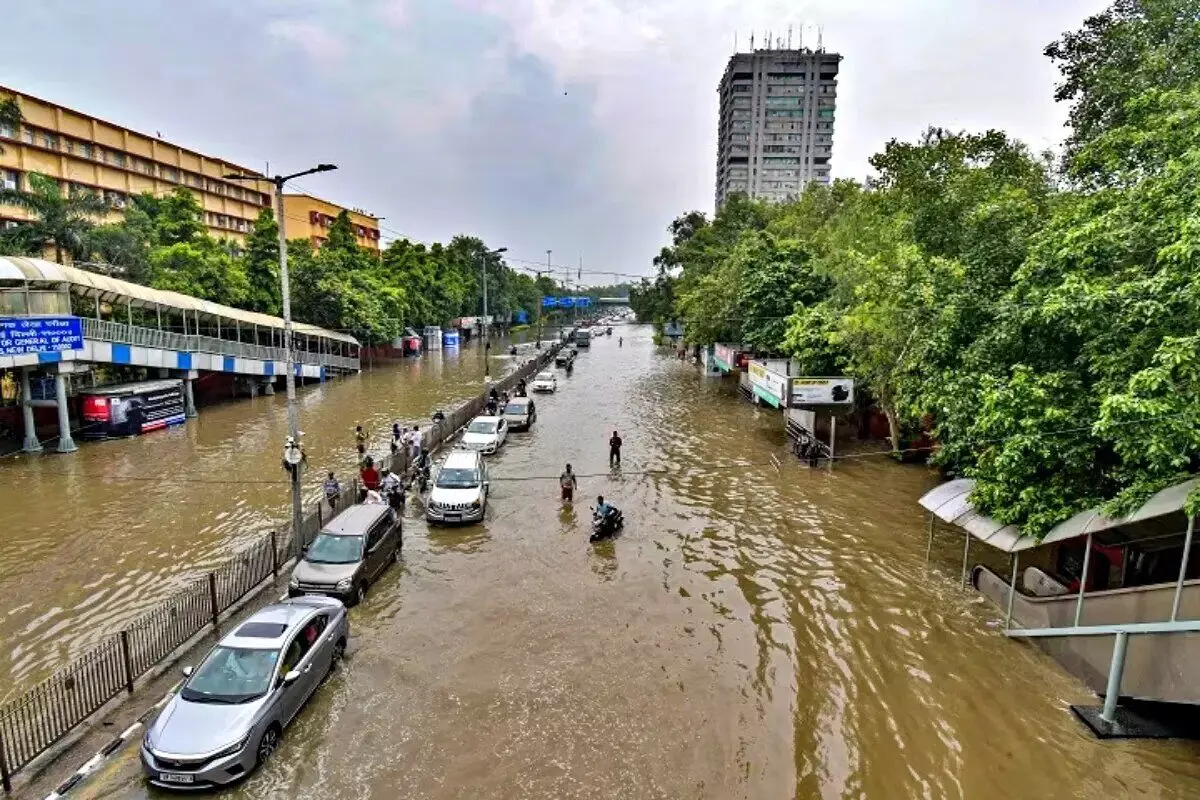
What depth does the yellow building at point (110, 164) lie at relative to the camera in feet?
173

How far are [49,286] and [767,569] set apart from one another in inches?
→ 1106

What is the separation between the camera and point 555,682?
1083 cm

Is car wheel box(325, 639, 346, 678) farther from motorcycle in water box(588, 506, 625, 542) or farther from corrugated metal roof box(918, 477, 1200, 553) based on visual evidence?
corrugated metal roof box(918, 477, 1200, 553)

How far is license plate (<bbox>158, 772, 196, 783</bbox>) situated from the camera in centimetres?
801

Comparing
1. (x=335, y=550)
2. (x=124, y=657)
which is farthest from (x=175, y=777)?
(x=335, y=550)

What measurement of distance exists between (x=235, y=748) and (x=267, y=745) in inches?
26.0

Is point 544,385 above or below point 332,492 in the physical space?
above

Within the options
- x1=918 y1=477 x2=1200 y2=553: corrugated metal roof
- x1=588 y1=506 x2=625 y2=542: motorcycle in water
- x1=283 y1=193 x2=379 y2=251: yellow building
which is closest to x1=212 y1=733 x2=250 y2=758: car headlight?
x1=588 y1=506 x2=625 y2=542: motorcycle in water

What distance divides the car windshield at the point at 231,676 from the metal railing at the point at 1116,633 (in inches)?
464

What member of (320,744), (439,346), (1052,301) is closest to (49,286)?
(320,744)

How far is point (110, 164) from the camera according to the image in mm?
→ 62781

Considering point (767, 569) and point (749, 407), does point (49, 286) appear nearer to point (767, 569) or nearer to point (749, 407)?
point (767, 569)

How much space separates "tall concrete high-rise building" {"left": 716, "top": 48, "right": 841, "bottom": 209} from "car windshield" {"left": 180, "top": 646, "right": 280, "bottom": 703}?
132 metres

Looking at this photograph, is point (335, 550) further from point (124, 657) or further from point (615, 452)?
point (615, 452)
